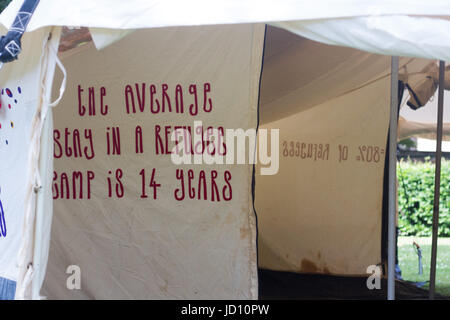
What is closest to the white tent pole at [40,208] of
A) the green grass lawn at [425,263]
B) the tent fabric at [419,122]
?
the green grass lawn at [425,263]

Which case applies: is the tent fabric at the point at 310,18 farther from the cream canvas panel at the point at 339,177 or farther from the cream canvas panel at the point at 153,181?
the cream canvas panel at the point at 339,177

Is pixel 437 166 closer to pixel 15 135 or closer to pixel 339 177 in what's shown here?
pixel 339 177

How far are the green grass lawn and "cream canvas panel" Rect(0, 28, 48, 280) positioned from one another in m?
4.00

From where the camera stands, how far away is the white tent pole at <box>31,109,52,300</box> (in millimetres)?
2662

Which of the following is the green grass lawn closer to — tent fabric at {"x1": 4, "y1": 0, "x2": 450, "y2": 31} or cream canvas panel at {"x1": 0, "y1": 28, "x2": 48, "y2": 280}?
tent fabric at {"x1": 4, "y1": 0, "x2": 450, "y2": 31}

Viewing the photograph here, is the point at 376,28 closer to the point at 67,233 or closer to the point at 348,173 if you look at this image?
the point at 67,233

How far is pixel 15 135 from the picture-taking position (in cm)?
316

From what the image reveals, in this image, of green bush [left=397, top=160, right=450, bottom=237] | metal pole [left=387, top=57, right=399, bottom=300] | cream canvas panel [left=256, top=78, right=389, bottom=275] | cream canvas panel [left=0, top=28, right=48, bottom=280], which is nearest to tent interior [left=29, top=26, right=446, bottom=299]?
cream canvas panel [left=256, top=78, right=389, bottom=275]

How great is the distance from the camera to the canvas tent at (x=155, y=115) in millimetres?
2662

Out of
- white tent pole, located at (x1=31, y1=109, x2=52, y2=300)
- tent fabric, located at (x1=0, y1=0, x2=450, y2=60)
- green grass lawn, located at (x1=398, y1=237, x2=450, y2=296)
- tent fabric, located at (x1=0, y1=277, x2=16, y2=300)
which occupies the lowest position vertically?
green grass lawn, located at (x1=398, y1=237, x2=450, y2=296)

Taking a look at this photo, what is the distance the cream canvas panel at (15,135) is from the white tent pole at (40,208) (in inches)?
3.1

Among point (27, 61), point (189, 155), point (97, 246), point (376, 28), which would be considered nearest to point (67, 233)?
point (97, 246)

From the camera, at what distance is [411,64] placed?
518cm

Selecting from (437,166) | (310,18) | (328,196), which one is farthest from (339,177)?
(310,18)
